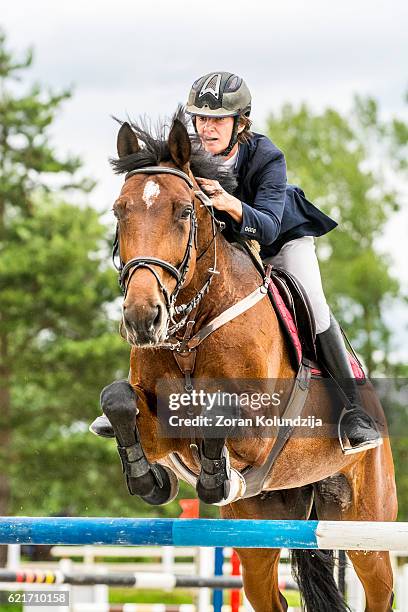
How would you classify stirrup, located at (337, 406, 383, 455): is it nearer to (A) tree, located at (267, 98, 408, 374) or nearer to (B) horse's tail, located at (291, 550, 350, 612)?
(B) horse's tail, located at (291, 550, 350, 612)

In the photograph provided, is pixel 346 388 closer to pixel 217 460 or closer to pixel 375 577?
pixel 375 577

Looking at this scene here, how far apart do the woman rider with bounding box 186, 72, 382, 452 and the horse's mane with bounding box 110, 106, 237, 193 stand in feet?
0.29

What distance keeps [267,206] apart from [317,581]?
2437 millimetres

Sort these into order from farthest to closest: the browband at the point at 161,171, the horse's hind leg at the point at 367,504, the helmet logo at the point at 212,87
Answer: the horse's hind leg at the point at 367,504, the helmet logo at the point at 212,87, the browband at the point at 161,171

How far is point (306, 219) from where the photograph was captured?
502 centimetres

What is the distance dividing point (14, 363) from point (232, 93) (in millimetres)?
15150

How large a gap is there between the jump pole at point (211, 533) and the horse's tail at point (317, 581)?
2.29 meters

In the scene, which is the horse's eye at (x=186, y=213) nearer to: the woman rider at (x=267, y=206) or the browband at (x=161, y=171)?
the browband at (x=161, y=171)

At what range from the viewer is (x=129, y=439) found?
3.98 meters

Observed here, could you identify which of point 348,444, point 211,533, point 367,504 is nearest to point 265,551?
point 367,504

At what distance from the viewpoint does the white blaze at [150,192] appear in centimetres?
384

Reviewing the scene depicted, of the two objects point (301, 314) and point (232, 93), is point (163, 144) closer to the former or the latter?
point (232, 93)

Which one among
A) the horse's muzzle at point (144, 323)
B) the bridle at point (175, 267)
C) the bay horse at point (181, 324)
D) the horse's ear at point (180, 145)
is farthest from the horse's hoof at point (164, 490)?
the horse's ear at point (180, 145)

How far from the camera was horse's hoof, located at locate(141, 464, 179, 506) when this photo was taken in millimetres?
4188
